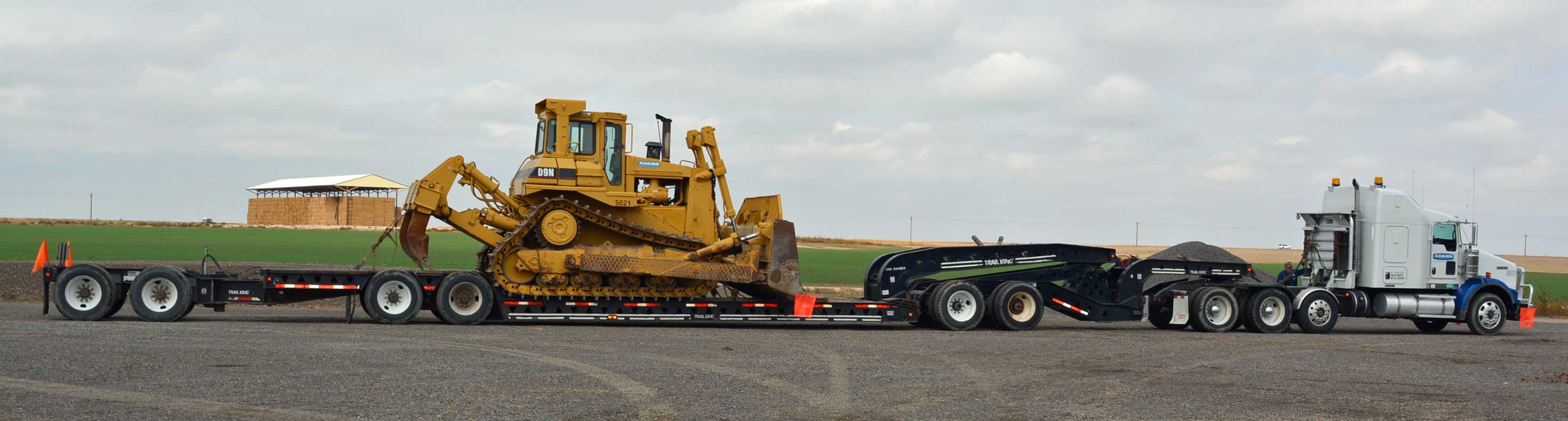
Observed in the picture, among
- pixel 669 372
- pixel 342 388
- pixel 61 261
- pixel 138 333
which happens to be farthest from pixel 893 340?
pixel 61 261

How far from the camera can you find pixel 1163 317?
71.1 feet

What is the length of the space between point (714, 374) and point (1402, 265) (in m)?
14.5

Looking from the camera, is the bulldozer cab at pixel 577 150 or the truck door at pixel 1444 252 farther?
the truck door at pixel 1444 252

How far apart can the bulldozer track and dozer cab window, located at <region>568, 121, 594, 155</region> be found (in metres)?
0.77

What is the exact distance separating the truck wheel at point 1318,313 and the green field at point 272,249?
16.0 meters

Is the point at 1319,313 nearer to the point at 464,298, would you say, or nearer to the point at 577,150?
the point at 577,150

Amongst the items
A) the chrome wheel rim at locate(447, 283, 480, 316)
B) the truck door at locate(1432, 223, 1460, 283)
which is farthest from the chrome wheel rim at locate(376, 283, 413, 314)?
the truck door at locate(1432, 223, 1460, 283)

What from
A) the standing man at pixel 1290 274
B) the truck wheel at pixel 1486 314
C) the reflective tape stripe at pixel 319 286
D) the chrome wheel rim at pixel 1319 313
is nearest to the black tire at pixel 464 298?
the reflective tape stripe at pixel 319 286

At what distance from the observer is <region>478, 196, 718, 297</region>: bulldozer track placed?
18.6m

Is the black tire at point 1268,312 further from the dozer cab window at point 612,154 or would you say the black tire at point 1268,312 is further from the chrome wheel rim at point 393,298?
the chrome wheel rim at point 393,298

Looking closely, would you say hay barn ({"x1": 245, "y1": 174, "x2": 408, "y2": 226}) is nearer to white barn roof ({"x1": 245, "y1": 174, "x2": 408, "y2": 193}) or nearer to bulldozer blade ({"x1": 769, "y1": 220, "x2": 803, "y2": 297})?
white barn roof ({"x1": 245, "y1": 174, "x2": 408, "y2": 193})

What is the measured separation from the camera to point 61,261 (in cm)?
1761

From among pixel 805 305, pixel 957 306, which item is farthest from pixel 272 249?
pixel 957 306

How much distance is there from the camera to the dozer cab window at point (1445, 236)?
2155cm
